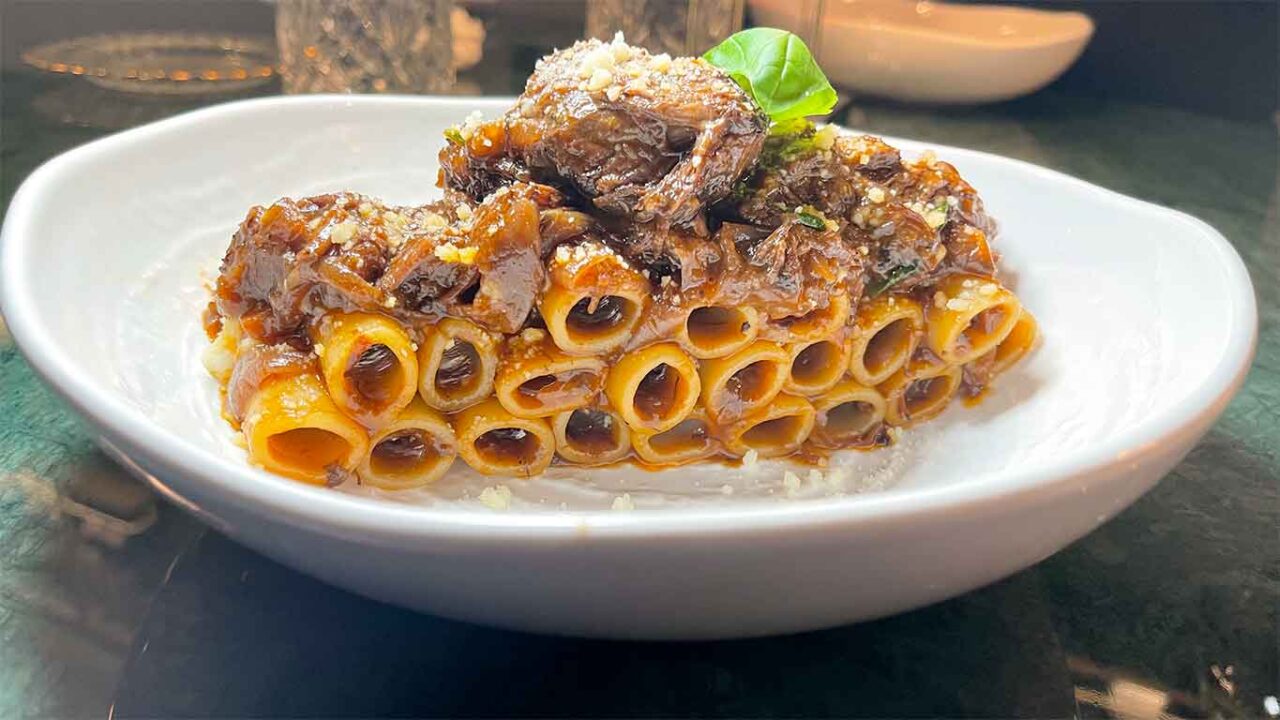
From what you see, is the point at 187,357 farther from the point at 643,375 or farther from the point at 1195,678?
the point at 1195,678

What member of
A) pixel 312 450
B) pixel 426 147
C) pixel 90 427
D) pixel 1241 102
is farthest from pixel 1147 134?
pixel 90 427

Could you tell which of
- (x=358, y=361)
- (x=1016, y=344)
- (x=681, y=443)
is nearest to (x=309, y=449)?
(x=358, y=361)

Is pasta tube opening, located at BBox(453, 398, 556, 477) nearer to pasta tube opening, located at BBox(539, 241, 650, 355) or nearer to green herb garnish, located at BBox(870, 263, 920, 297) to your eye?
pasta tube opening, located at BBox(539, 241, 650, 355)

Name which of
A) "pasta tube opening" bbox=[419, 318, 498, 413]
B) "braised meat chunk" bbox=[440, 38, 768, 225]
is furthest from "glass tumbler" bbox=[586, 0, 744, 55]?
"pasta tube opening" bbox=[419, 318, 498, 413]

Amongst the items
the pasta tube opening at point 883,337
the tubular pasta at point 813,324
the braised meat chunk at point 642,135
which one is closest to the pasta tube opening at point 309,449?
the braised meat chunk at point 642,135

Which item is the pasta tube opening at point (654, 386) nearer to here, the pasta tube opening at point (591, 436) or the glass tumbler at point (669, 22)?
the pasta tube opening at point (591, 436)

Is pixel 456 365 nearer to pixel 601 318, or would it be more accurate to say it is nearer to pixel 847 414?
pixel 601 318
